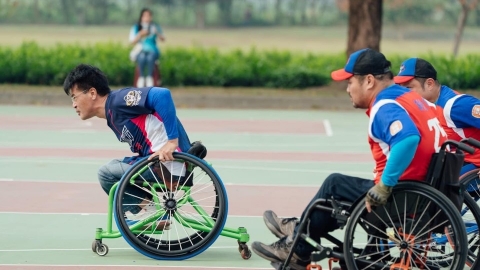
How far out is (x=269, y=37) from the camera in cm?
3691

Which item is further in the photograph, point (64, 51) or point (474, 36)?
point (474, 36)

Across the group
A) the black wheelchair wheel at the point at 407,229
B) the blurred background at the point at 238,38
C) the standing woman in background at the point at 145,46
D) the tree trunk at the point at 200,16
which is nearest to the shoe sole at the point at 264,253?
the black wheelchair wheel at the point at 407,229

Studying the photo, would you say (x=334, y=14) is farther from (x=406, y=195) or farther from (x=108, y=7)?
(x=406, y=195)

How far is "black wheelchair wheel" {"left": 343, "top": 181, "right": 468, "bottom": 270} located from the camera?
5836 mm

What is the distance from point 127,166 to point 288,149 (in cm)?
606

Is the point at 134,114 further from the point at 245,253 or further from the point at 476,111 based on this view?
the point at 476,111

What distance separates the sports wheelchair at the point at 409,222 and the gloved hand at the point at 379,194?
0.39 feet

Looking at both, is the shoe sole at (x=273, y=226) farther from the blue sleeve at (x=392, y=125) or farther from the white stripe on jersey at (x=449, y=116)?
the white stripe on jersey at (x=449, y=116)

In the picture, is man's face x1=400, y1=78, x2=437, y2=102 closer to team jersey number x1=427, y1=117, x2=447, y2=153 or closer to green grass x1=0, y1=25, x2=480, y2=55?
team jersey number x1=427, y1=117, x2=447, y2=153

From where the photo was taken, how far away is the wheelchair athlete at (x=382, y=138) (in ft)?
18.9

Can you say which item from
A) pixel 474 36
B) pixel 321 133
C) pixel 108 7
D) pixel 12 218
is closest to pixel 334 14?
pixel 474 36

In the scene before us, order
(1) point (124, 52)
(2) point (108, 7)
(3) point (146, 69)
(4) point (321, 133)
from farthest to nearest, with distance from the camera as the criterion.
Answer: (2) point (108, 7)
(1) point (124, 52)
(3) point (146, 69)
(4) point (321, 133)

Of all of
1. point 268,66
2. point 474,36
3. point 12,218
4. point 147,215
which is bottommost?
point 474,36

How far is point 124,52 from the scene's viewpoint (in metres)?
21.0
